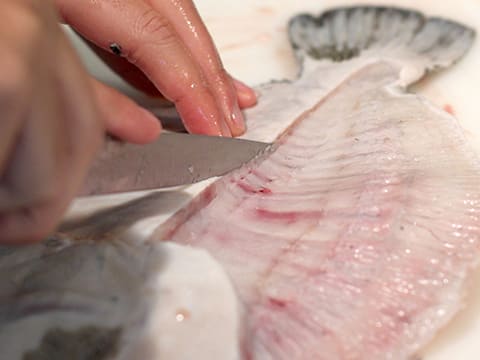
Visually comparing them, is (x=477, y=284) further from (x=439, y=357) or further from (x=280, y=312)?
(x=280, y=312)

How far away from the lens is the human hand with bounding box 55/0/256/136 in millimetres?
1688

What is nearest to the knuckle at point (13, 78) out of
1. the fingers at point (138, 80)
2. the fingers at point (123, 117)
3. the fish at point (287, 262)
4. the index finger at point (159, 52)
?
the fingers at point (123, 117)

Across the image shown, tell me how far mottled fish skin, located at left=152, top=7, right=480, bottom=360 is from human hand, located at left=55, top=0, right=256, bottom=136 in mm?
105

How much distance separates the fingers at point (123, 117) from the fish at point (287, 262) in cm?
27

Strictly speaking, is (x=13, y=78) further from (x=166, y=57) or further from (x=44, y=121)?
(x=166, y=57)

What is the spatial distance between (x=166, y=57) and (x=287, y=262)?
0.67 m

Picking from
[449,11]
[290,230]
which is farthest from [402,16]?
[290,230]

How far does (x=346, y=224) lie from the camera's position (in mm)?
1362

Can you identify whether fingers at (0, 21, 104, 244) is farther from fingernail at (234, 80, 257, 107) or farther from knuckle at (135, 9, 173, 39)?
fingernail at (234, 80, 257, 107)

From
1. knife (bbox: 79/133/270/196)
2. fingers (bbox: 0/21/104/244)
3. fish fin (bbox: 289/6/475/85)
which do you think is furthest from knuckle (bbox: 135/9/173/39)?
fingers (bbox: 0/21/104/244)

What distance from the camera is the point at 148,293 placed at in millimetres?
1159

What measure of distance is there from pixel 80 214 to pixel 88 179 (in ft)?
0.56

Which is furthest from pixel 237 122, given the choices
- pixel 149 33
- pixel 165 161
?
pixel 165 161

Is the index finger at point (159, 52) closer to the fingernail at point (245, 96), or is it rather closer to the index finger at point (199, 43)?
the index finger at point (199, 43)
